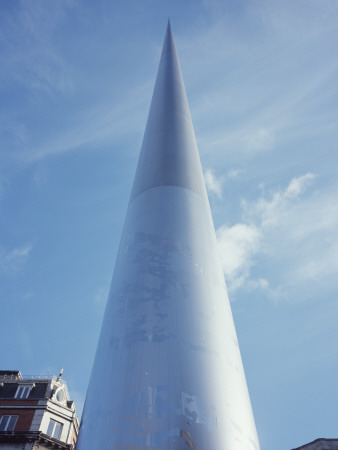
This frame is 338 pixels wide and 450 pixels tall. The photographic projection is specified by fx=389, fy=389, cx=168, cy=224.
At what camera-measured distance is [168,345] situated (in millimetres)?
14391

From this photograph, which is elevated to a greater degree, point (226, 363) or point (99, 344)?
point (99, 344)

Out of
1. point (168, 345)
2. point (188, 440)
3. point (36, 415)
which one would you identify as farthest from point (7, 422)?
point (188, 440)

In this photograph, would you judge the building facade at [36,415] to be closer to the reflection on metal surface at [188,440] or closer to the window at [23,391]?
the window at [23,391]

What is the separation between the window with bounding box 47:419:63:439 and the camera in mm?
35281

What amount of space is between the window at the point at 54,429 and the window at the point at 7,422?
10.3ft

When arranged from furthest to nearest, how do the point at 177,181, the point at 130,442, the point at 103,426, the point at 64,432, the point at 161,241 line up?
the point at 64,432 < the point at 177,181 < the point at 161,241 < the point at 103,426 < the point at 130,442

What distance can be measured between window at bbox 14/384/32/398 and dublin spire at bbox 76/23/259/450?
994 inches

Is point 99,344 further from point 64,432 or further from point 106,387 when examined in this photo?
point 64,432

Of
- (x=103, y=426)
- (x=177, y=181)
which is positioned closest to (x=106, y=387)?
(x=103, y=426)

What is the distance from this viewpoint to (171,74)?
128 feet

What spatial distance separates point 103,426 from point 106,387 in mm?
1383

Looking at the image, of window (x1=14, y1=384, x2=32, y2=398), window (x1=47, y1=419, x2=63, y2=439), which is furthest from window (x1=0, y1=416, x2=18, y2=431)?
window (x1=47, y1=419, x2=63, y2=439)

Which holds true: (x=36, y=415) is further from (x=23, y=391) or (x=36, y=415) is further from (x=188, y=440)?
(x=188, y=440)

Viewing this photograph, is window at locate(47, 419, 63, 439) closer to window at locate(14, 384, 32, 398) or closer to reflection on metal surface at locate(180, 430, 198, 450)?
window at locate(14, 384, 32, 398)
